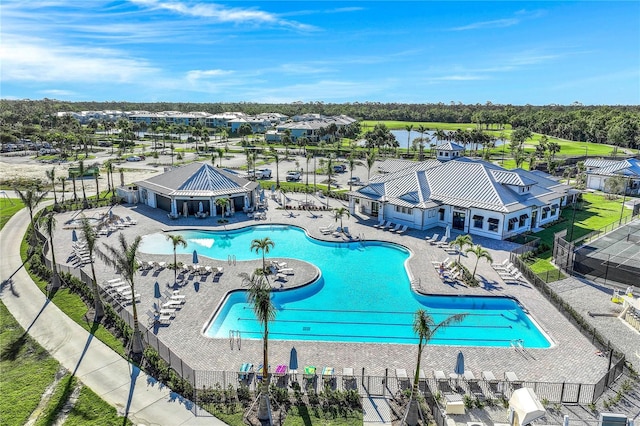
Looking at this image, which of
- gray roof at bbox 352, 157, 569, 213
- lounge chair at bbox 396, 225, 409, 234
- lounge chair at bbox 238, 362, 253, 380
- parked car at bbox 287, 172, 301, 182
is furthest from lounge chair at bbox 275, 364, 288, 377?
parked car at bbox 287, 172, 301, 182

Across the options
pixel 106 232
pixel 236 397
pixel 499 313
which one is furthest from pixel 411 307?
pixel 106 232

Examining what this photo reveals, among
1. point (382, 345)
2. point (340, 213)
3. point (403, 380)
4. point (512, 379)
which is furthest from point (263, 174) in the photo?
point (512, 379)

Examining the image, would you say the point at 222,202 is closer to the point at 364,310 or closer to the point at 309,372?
the point at 364,310

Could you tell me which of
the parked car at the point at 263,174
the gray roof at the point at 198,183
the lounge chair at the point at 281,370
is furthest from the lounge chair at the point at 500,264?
the parked car at the point at 263,174

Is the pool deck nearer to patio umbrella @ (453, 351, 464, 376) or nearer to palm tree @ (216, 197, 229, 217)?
patio umbrella @ (453, 351, 464, 376)

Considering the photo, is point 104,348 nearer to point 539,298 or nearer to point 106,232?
point 106,232

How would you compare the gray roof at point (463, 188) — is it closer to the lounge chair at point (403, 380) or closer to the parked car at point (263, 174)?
the lounge chair at point (403, 380)
